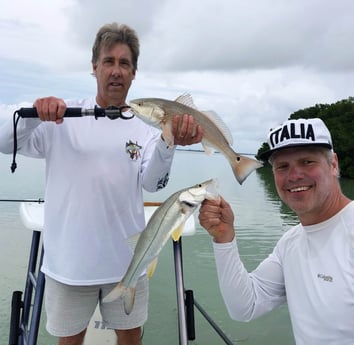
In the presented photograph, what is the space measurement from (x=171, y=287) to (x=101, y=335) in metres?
3.52

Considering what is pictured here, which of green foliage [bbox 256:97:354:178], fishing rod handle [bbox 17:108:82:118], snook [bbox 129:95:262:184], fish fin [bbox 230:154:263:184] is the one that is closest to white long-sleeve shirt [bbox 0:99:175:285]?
fishing rod handle [bbox 17:108:82:118]

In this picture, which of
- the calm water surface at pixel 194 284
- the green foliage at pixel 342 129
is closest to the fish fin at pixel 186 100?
the calm water surface at pixel 194 284

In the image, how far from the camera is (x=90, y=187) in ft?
8.81

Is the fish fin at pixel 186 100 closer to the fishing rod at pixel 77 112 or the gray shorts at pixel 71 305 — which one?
the fishing rod at pixel 77 112

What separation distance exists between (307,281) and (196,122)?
1.10 m

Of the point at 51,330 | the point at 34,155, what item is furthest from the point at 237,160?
the point at 51,330

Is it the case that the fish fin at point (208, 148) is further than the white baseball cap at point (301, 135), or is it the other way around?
the fish fin at point (208, 148)

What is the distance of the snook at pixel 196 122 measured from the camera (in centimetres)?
228

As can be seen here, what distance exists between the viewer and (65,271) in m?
2.71

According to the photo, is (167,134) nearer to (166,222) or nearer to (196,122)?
(196,122)

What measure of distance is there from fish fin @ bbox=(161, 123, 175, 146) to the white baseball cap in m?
0.61

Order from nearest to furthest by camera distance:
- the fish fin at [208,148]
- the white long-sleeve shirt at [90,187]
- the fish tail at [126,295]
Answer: the fish tail at [126,295] < the fish fin at [208,148] < the white long-sleeve shirt at [90,187]

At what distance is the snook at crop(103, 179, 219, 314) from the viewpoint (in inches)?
70.1

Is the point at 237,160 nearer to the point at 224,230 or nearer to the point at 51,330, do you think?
the point at 224,230
